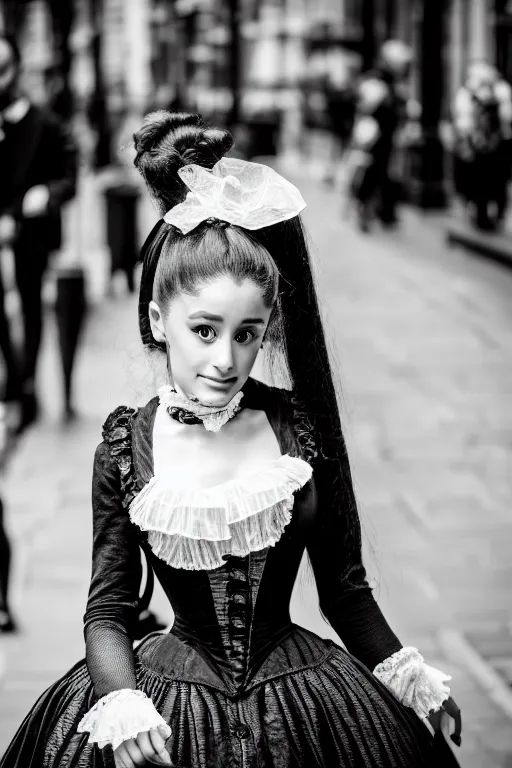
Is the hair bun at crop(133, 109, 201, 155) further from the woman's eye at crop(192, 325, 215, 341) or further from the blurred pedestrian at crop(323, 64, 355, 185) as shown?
the blurred pedestrian at crop(323, 64, 355, 185)

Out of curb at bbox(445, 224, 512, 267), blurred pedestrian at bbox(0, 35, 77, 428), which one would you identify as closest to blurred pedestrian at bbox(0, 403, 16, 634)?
blurred pedestrian at bbox(0, 35, 77, 428)

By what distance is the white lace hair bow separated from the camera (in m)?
2.07

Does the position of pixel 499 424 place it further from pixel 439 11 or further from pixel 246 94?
pixel 246 94

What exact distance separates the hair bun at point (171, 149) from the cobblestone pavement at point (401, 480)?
0.30 meters

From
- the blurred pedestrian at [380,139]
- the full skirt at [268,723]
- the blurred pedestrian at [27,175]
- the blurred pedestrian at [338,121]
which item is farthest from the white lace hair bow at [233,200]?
the blurred pedestrian at [338,121]

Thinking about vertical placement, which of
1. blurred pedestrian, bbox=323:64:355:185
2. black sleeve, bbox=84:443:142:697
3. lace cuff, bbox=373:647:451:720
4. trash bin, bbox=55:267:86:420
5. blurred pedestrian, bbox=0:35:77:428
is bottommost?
blurred pedestrian, bbox=323:64:355:185

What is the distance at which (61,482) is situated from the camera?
6738 millimetres

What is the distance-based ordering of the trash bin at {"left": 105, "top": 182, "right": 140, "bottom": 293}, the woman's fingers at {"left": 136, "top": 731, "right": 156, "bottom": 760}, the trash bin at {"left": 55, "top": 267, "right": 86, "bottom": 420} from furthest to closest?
the trash bin at {"left": 105, "top": 182, "right": 140, "bottom": 293}, the trash bin at {"left": 55, "top": 267, "right": 86, "bottom": 420}, the woman's fingers at {"left": 136, "top": 731, "right": 156, "bottom": 760}

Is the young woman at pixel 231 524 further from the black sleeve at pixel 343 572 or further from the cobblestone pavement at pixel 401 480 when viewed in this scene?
the cobblestone pavement at pixel 401 480

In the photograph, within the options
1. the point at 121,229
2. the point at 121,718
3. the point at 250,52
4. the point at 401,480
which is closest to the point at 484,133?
the point at 121,229

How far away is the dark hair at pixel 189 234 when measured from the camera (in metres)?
2.07

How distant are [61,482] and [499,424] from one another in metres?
2.61

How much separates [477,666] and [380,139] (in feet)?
40.1

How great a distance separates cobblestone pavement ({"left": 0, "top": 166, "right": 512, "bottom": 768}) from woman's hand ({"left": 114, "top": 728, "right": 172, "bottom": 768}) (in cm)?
53
